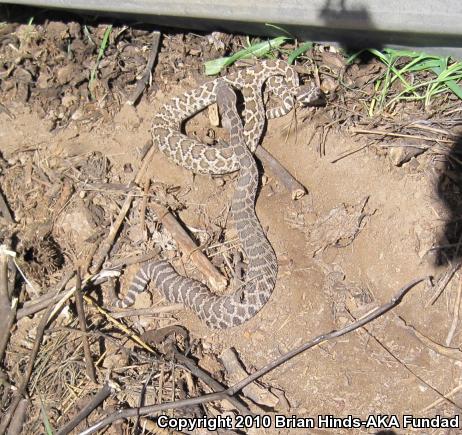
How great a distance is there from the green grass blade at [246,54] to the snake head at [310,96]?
699 millimetres

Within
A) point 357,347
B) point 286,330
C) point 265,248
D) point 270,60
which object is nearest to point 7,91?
point 270,60

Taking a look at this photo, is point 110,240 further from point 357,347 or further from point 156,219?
point 357,347

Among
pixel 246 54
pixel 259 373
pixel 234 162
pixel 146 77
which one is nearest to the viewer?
pixel 259 373

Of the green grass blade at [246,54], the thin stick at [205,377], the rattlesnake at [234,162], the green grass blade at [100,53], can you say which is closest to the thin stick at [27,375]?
the rattlesnake at [234,162]

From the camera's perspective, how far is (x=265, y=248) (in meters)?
5.64

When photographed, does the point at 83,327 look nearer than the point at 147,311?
Yes

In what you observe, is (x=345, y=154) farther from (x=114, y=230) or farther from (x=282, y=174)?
(x=114, y=230)

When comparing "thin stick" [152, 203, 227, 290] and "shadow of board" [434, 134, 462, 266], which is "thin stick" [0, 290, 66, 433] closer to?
"thin stick" [152, 203, 227, 290]

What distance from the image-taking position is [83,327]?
531 centimetres

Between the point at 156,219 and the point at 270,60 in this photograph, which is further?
the point at 270,60

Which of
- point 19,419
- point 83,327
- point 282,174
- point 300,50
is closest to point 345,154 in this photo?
point 282,174

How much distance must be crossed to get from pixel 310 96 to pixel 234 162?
104 centimetres

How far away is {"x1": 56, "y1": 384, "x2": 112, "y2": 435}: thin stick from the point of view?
4.89 m

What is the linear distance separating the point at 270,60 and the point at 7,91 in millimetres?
3291
